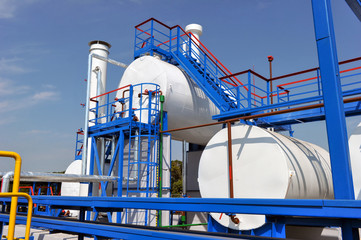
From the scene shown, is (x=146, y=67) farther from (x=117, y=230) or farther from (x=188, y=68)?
(x=117, y=230)

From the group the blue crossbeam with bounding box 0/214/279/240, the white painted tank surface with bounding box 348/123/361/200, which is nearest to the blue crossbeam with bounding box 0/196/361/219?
the blue crossbeam with bounding box 0/214/279/240

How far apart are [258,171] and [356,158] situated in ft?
6.97

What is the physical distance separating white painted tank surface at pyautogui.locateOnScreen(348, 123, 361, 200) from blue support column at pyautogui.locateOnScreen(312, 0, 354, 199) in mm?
3426

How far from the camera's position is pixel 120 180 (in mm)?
12125

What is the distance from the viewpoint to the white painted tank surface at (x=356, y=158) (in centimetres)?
690

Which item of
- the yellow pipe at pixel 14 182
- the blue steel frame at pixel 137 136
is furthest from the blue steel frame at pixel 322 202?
the blue steel frame at pixel 137 136

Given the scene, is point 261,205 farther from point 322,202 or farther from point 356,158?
point 356,158

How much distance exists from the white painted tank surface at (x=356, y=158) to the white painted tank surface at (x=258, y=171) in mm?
1144

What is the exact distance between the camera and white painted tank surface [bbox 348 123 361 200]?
6902 millimetres

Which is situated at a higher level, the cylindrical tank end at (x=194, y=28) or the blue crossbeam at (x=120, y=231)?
the cylindrical tank end at (x=194, y=28)

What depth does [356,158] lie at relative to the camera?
7039 mm

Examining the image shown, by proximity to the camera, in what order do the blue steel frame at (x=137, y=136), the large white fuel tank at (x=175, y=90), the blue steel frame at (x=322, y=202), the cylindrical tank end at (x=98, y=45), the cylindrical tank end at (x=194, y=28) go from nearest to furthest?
the blue steel frame at (x=322, y=202) < the blue steel frame at (x=137, y=136) < the large white fuel tank at (x=175, y=90) < the cylindrical tank end at (x=98, y=45) < the cylindrical tank end at (x=194, y=28)

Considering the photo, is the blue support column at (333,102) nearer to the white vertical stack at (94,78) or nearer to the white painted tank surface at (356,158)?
the white painted tank surface at (356,158)

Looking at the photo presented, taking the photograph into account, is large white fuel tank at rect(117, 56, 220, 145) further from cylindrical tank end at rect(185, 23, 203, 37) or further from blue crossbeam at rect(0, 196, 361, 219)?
blue crossbeam at rect(0, 196, 361, 219)
